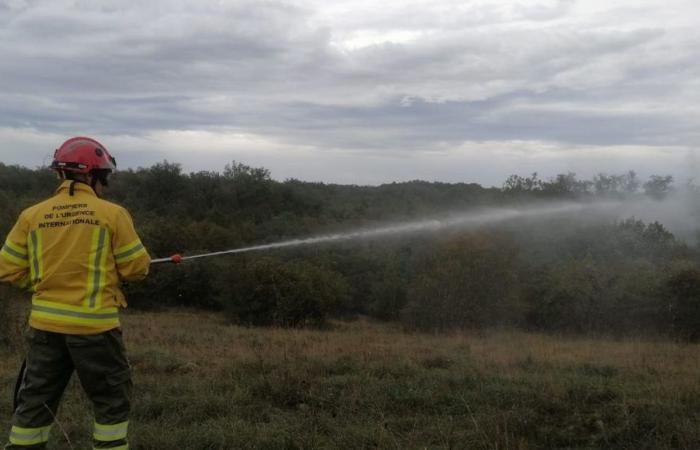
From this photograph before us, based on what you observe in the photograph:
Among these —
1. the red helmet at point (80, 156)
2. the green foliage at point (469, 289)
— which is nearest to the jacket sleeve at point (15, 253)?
the red helmet at point (80, 156)

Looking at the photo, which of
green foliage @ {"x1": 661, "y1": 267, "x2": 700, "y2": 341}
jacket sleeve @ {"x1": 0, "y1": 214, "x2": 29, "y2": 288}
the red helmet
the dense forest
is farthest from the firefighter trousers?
green foliage @ {"x1": 661, "y1": 267, "x2": 700, "y2": 341}

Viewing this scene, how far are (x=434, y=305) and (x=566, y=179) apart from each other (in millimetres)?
9454

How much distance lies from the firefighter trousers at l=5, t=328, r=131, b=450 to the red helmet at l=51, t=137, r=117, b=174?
1.01 metres

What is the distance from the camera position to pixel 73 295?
3.77 meters

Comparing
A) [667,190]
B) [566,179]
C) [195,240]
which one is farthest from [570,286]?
[195,240]

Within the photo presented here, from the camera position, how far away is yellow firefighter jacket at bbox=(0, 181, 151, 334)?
12.3ft

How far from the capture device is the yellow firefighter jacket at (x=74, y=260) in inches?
148

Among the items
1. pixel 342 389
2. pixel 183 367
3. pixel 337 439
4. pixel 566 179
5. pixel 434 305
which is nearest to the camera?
pixel 337 439

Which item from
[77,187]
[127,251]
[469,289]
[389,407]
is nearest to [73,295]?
[127,251]

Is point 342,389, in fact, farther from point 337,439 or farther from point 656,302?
point 656,302

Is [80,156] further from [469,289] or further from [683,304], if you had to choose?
[683,304]

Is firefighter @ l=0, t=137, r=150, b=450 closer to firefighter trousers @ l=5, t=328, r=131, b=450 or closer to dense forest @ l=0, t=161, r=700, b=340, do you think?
firefighter trousers @ l=5, t=328, r=131, b=450

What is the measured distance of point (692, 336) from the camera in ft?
69.8

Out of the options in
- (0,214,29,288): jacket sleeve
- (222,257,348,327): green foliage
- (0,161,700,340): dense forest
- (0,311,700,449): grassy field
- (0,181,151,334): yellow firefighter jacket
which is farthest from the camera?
(222,257,348,327): green foliage
